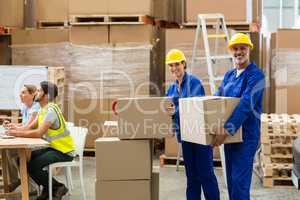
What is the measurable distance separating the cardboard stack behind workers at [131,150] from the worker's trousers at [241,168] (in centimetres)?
66

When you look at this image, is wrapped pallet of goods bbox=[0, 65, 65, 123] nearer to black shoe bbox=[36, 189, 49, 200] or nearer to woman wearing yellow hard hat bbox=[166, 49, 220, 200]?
black shoe bbox=[36, 189, 49, 200]

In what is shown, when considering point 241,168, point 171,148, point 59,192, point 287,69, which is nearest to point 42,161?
point 59,192

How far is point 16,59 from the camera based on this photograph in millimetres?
8570

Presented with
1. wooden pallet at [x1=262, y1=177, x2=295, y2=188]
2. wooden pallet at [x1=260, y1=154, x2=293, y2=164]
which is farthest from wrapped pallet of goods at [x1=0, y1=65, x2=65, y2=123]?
wooden pallet at [x1=262, y1=177, x2=295, y2=188]

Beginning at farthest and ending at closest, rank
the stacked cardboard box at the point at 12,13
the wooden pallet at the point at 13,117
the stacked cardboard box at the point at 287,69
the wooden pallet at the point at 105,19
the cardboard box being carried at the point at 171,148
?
the stacked cardboard box at the point at 12,13
the wooden pallet at the point at 105,19
the cardboard box being carried at the point at 171,148
the stacked cardboard box at the point at 287,69
the wooden pallet at the point at 13,117

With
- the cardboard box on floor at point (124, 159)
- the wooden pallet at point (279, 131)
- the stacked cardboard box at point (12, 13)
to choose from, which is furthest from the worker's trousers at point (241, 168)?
the stacked cardboard box at point (12, 13)

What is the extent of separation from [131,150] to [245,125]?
1.05 meters

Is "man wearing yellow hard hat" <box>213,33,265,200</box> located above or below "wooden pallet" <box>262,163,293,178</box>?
above

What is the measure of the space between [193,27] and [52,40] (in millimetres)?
2296

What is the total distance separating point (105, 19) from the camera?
8.10 meters

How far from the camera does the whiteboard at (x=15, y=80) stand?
6906mm

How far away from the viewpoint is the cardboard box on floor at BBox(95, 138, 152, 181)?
478 centimetres

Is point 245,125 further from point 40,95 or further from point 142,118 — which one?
point 40,95

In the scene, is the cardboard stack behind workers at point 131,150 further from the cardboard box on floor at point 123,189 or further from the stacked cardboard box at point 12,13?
the stacked cardboard box at point 12,13
